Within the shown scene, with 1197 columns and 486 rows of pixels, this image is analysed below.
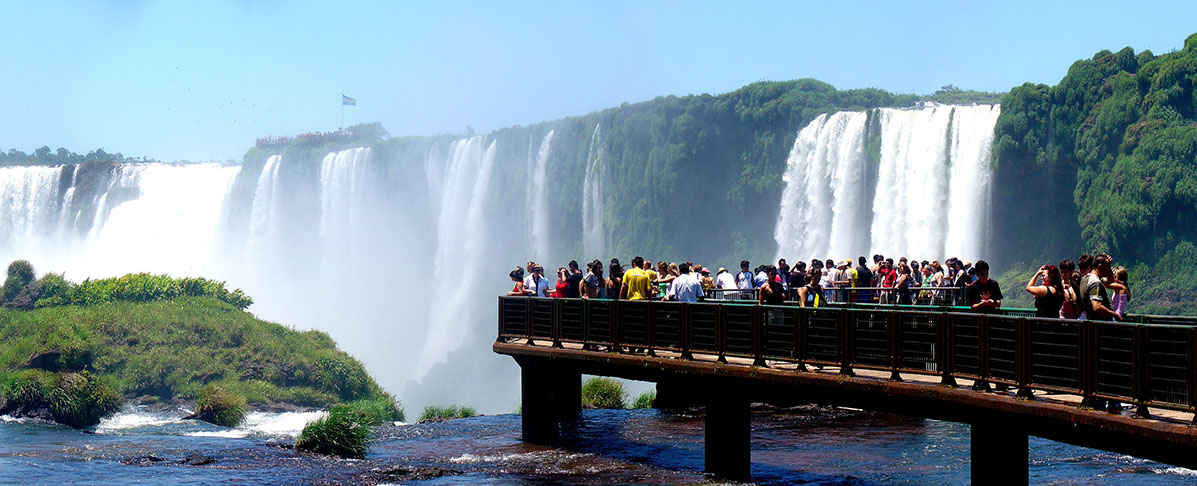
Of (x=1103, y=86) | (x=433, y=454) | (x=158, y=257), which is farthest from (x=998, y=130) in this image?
(x=158, y=257)

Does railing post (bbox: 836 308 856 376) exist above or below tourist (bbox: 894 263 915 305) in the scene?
below

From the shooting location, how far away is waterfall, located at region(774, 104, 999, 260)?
55.3 metres

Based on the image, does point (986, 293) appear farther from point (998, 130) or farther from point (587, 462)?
point (998, 130)

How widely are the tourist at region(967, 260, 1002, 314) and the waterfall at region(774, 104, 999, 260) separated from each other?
43481 mm

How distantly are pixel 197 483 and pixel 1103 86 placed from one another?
47013 mm

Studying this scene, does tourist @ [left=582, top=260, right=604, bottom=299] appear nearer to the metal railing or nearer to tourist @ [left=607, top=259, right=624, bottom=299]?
tourist @ [left=607, top=259, right=624, bottom=299]

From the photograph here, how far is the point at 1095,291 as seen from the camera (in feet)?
37.1

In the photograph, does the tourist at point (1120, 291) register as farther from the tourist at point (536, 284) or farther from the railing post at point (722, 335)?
the tourist at point (536, 284)

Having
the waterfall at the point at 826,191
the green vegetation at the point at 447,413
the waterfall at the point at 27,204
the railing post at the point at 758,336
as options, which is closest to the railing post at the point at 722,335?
the railing post at the point at 758,336

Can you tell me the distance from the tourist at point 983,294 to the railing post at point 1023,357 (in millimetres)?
794

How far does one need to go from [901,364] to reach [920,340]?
0.38 metres

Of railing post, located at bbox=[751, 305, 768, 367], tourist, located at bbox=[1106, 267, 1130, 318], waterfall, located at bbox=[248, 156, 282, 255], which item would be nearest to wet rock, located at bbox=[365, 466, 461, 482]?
railing post, located at bbox=[751, 305, 768, 367]

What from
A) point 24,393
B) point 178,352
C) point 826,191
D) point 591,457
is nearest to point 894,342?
point 591,457

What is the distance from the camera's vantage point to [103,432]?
98.3 feet
